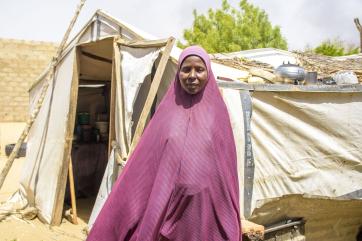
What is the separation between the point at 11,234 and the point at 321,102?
3.72 metres

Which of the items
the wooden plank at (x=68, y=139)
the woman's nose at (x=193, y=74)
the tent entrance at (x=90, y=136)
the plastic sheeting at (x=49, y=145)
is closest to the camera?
the woman's nose at (x=193, y=74)

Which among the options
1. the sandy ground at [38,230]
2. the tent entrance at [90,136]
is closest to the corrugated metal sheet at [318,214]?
the sandy ground at [38,230]

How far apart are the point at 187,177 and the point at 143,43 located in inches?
85.6

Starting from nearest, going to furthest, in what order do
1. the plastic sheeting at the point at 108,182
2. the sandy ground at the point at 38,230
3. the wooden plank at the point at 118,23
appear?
the plastic sheeting at the point at 108,182
the wooden plank at the point at 118,23
the sandy ground at the point at 38,230

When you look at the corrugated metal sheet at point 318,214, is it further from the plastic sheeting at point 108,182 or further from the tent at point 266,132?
the plastic sheeting at point 108,182

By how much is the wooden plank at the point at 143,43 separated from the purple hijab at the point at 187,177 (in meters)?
1.56

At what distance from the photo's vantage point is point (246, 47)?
18625 millimetres

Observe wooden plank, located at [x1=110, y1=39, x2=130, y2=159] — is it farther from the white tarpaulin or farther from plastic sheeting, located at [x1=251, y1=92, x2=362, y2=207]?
plastic sheeting, located at [x1=251, y1=92, x2=362, y2=207]

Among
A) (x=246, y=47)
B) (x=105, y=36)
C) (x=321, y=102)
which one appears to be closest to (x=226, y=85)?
(x=321, y=102)

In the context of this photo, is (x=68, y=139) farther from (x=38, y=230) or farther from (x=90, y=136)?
(x=90, y=136)

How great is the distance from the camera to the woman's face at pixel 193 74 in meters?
2.13

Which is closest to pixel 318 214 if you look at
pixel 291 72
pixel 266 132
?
pixel 266 132

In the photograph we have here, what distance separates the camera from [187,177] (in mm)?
2004

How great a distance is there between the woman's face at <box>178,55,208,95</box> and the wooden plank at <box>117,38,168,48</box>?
5.17 feet
